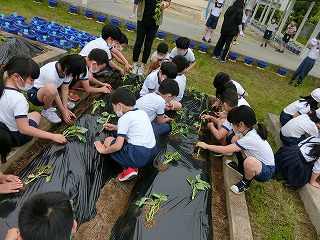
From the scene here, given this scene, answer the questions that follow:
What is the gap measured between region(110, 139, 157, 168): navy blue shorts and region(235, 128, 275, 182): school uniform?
1.08 meters

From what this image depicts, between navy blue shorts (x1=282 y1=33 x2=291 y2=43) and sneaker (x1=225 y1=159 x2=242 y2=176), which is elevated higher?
navy blue shorts (x1=282 y1=33 x2=291 y2=43)

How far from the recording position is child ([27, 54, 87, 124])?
10.0 ft

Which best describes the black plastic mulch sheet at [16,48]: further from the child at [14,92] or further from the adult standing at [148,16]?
the child at [14,92]

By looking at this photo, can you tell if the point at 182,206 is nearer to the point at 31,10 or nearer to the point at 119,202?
the point at 119,202

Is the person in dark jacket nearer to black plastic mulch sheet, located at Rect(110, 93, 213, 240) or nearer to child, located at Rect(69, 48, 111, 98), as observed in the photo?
child, located at Rect(69, 48, 111, 98)

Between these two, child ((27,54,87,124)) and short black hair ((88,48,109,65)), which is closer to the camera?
child ((27,54,87,124))

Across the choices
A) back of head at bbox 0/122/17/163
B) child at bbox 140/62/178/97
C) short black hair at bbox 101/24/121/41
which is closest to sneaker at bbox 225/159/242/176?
child at bbox 140/62/178/97

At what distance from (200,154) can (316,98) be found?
2.45 meters

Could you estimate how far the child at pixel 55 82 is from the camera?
306 centimetres

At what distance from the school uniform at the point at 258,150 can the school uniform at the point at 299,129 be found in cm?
117

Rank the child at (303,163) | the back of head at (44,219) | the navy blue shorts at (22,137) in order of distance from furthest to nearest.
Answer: the child at (303,163), the navy blue shorts at (22,137), the back of head at (44,219)

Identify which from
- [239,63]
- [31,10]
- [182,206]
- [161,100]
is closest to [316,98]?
[161,100]

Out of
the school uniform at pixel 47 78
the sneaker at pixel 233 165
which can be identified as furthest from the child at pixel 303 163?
the school uniform at pixel 47 78

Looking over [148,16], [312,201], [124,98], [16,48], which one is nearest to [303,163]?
[312,201]
